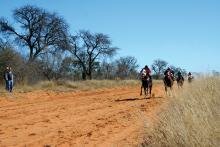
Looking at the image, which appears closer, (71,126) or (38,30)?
(71,126)

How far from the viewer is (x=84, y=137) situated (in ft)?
40.9

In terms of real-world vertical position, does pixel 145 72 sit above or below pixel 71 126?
above

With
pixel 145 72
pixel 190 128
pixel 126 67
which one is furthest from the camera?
pixel 126 67

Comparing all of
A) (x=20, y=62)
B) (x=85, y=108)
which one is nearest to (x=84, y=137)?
(x=85, y=108)

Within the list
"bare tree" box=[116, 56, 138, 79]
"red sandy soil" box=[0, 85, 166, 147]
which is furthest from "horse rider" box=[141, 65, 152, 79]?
"bare tree" box=[116, 56, 138, 79]

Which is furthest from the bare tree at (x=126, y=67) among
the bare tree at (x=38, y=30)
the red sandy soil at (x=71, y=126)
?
the red sandy soil at (x=71, y=126)

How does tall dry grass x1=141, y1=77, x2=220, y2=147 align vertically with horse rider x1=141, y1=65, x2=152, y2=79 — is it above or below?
below

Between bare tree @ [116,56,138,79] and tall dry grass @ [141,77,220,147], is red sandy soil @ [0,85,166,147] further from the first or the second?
bare tree @ [116,56,138,79]

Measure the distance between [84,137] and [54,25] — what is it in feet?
169

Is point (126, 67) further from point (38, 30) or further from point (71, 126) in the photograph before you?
point (71, 126)

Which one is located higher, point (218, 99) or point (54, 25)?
point (54, 25)

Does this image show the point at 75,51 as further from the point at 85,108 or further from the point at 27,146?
the point at 27,146

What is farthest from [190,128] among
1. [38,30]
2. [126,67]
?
[126,67]

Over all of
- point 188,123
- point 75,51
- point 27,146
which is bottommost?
point 27,146
